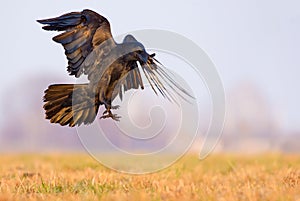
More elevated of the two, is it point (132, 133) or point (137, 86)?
point (137, 86)

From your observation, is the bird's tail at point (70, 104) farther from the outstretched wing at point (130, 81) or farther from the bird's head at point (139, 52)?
the bird's head at point (139, 52)

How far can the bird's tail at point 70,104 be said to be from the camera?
7051 mm

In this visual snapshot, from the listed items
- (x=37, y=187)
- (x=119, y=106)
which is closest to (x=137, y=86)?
(x=119, y=106)

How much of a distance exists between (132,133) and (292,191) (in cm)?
272

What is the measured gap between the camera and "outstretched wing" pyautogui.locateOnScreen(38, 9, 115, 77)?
22.3 feet

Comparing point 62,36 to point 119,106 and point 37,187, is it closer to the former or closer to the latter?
point 119,106

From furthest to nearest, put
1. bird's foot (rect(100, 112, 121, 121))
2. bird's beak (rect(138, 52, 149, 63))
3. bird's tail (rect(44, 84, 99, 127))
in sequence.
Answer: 1. bird's tail (rect(44, 84, 99, 127))
2. bird's foot (rect(100, 112, 121, 121))
3. bird's beak (rect(138, 52, 149, 63))

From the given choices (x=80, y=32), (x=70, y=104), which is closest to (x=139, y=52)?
(x=80, y=32)

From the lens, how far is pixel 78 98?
7090mm

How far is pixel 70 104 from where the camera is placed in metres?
7.16

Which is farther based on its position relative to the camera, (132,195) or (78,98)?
(78,98)

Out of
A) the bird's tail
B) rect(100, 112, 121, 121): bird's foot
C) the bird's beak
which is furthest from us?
the bird's tail

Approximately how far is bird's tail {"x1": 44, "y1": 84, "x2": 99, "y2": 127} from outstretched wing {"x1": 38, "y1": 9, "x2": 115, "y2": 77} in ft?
0.89

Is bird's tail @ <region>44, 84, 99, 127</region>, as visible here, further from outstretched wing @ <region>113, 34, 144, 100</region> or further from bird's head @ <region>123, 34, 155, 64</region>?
bird's head @ <region>123, 34, 155, 64</region>
